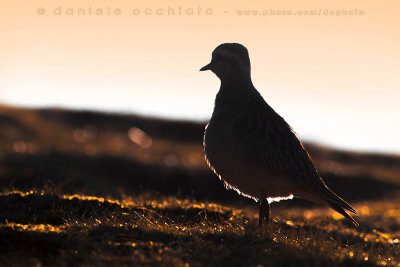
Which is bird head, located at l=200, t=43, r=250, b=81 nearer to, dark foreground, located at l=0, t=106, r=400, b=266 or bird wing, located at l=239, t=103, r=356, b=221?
bird wing, located at l=239, t=103, r=356, b=221

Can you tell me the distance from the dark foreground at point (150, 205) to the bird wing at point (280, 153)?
70cm

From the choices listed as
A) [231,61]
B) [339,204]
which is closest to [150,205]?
[231,61]

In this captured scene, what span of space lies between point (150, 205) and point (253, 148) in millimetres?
2650

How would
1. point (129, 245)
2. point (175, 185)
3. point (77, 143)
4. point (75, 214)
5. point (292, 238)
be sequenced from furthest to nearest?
1. point (77, 143)
2. point (175, 185)
3. point (75, 214)
4. point (292, 238)
5. point (129, 245)

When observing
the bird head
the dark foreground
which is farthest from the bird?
the dark foreground

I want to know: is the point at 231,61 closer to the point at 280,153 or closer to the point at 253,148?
the point at 253,148

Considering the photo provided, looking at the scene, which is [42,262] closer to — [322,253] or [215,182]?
[322,253]

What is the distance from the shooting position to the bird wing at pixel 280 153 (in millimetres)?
Answer: 7652

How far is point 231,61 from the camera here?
27.4 ft

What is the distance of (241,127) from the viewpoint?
780 cm

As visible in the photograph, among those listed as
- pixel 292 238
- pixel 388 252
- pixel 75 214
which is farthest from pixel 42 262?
pixel 388 252

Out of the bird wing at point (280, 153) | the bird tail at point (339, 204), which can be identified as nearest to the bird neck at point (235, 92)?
the bird wing at point (280, 153)

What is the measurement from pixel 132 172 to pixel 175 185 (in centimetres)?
170

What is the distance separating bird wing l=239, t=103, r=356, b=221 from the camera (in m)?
7.65
